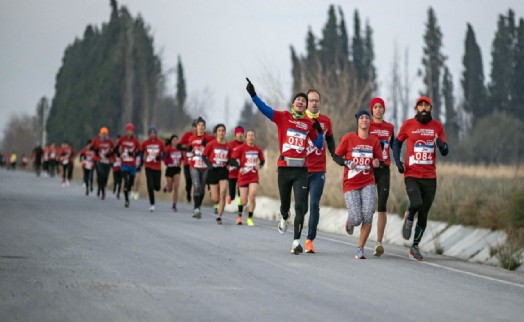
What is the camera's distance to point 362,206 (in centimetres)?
1475

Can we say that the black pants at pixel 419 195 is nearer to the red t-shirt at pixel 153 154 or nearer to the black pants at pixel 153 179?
the black pants at pixel 153 179

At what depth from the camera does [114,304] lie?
30.3 feet

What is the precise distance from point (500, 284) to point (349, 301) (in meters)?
2.85

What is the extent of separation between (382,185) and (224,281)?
5.21 meters

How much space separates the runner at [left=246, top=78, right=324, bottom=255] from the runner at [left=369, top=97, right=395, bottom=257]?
112cm

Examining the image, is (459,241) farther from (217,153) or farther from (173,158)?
(173,158)

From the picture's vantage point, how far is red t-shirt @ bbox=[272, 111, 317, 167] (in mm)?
14805

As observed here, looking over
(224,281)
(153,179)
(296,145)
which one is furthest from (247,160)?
(224,281)

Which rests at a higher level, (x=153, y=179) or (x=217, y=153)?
(x=217, y=153)

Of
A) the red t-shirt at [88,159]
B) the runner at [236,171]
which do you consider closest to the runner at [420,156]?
the runner at [236,171]

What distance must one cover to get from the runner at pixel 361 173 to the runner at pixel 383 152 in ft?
2.53

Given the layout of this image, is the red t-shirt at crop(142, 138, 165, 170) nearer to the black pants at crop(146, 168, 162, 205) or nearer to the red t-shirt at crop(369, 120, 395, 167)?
the black pants at crop(146, 168, 162, 205)

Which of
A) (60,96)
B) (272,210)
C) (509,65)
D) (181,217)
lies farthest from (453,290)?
(60,96)

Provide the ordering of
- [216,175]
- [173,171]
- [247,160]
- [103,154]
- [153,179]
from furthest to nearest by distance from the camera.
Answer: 1. [103,154]
2. [173,171]
3. [153,179]
4. [216,175]
5. [247,160]
